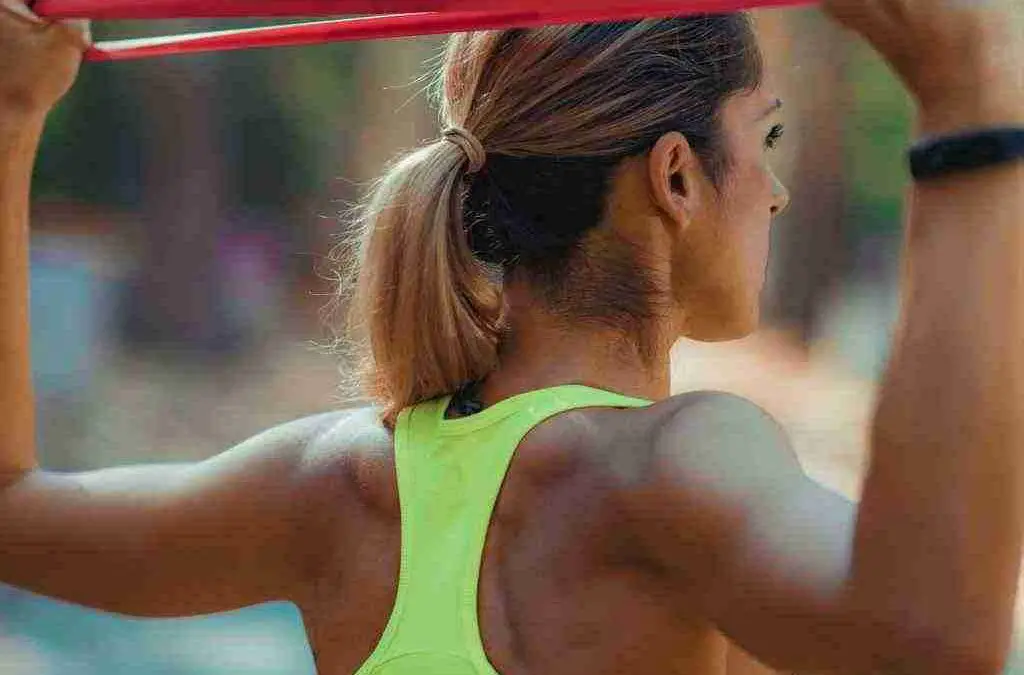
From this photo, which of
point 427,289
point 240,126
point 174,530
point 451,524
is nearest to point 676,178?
point 427,289

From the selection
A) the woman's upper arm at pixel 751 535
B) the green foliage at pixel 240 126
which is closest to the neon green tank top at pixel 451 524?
the woman's upper arm at pixel 751 535

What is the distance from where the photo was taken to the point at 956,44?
1.10m

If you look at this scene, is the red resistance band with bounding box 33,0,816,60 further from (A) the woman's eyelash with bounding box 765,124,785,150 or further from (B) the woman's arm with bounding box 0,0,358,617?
(A) the woman's eyelash with bounding box 765,124,785,150

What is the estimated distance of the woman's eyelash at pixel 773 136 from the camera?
60.6 inches

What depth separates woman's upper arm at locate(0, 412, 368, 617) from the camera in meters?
1.54

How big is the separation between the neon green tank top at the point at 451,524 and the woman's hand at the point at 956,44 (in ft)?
1.31

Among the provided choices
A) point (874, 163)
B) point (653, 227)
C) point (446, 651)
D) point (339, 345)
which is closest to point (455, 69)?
point (653, 227)

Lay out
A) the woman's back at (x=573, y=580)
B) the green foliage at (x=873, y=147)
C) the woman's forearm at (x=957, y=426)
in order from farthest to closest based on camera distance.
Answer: the green foliage at (x=873, y=147) → the woman's back at (x=573, y=580) → the woman's forearm at (x=957, y=426)

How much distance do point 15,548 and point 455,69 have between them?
656 millimetres

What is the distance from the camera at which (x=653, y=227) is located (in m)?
1.46

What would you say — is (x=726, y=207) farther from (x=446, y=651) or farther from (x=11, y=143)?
(x=11, y=143)

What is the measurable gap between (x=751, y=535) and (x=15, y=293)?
0.80 m

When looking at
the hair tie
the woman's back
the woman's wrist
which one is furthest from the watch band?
the hair tie

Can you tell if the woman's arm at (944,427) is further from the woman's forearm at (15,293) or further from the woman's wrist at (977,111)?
the woman's forearm at (15,293)
